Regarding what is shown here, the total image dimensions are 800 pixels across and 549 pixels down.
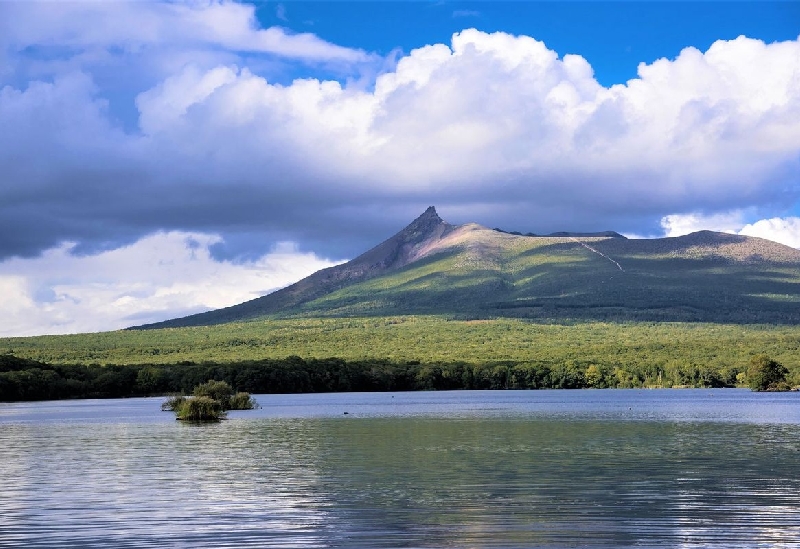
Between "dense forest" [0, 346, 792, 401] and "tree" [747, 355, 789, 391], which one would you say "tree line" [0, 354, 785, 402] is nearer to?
"dense forest" [0, 346, 792, 401]

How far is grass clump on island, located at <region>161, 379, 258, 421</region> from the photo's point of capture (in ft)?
241

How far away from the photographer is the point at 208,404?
73312 millimetres

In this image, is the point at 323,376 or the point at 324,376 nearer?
the point at 324,376

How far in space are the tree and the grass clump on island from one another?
61.9m

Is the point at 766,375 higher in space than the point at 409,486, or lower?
higher

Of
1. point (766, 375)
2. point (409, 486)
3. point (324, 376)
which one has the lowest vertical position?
point (409, 486)

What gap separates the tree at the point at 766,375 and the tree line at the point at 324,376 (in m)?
19.5

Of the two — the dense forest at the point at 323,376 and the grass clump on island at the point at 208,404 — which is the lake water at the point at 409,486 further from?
the dense forest at the point at 323,376

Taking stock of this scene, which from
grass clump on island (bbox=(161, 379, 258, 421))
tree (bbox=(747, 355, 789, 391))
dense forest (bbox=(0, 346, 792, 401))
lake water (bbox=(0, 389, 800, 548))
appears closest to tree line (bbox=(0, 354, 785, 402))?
dense forest (bbox=(0, 346, 792, 401))

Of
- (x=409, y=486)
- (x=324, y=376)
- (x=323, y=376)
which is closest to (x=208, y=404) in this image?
(x=409, y=486)

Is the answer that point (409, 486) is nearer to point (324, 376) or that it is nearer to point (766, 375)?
point (766, 375)

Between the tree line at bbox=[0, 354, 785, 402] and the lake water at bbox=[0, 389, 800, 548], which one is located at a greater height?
the tree line at bbox=[0, 354, 785, 402]

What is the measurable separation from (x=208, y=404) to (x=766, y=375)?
76346 mm

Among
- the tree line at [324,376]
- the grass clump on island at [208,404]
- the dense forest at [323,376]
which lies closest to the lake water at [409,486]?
the grass clump on island at [208,404]
